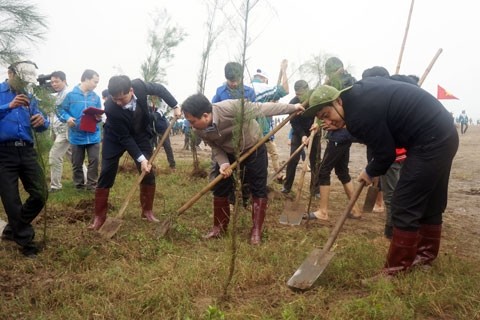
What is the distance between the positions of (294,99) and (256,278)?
13.2 feet

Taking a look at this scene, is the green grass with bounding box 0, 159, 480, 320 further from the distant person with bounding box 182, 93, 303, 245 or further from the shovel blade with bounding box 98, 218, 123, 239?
the distant person with bounding box 182, 93, 303, 245

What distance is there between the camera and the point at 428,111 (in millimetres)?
2971

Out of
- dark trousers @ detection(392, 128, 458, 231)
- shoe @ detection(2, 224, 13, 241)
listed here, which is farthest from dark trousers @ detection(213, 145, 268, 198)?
shoe @ detection(2, 224, 13, 241)

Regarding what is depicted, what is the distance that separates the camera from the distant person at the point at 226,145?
379 cm

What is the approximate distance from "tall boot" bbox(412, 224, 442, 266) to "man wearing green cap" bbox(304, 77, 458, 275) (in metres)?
0.30

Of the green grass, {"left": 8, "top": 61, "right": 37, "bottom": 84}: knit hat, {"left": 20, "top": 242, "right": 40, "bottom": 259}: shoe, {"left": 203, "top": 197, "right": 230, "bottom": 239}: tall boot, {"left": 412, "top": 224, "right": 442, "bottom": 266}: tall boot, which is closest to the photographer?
the green grass

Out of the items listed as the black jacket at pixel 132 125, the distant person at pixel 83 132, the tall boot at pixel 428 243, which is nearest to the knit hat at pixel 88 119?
the distant person at pixel 83 132

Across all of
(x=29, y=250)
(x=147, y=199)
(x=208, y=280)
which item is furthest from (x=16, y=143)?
(x=208, y=280)

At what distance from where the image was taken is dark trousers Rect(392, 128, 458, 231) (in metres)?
2.96

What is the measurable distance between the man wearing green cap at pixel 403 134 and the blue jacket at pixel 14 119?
104 inches

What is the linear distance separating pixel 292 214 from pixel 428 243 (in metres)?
2.04

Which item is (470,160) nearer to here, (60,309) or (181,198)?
(181,198)

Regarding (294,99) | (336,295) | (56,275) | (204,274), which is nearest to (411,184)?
(336,295)

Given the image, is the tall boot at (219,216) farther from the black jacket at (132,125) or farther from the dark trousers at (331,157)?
the dark trousers at (331,157)
